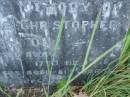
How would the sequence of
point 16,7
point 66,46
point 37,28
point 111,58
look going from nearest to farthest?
point 16,7 → point 37,28 → point 66,46 → point 111,58

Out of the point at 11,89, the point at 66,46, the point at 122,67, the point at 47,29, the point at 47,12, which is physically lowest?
the point at 11,89

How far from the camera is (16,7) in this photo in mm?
1500

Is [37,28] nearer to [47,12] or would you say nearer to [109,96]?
[47,12]

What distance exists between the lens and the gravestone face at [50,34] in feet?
4.95

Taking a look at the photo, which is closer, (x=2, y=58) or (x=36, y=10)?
(x=36, y=10)

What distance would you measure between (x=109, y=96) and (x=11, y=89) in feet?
2.22

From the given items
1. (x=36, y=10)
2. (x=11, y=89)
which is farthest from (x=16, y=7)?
(x=11, y=89)

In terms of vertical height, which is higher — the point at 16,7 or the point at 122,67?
the point at 16,7

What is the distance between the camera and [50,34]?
1645mm

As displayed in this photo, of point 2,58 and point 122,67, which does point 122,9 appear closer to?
point 122,67

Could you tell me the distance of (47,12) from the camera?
5.00ft

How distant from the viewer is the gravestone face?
1.51 metres


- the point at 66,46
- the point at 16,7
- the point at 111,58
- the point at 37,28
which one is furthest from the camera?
the point at 111,58

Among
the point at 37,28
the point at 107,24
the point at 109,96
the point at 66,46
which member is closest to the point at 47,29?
the point at 37,28
